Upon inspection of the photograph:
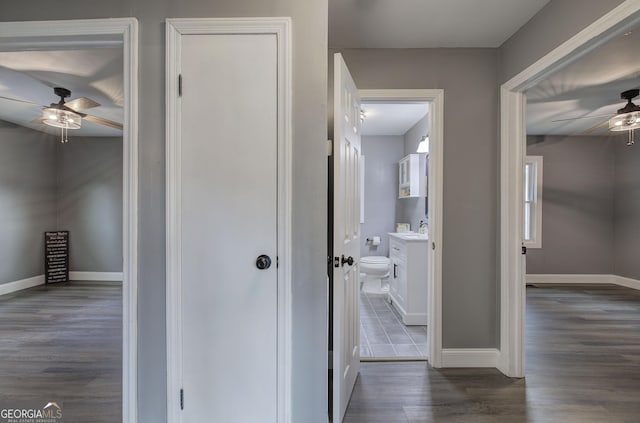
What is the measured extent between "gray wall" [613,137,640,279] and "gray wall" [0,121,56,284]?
372 inches

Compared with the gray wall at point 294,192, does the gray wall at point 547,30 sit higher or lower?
higher

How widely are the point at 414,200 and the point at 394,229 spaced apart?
0.83 meters

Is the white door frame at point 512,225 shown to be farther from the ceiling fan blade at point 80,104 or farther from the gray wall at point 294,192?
the ceiling fan blade at point 80,104

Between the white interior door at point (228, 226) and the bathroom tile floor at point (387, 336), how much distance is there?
1355mm

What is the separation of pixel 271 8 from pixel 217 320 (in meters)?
1.57

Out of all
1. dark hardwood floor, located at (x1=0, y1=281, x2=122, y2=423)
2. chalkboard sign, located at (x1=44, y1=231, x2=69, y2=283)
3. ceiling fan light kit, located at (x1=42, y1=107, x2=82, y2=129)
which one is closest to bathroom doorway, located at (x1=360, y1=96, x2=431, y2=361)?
dark hardwood floor, located at (x1=0, y1=281, x2=122, y2=423)

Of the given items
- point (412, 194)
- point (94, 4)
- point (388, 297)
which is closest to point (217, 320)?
point (94, 4)

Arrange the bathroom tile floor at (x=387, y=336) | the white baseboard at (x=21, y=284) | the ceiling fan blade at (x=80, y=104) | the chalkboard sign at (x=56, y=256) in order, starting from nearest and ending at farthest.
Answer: the bathroom tile floor at (x=387, y=336) < the ceiling fan blade at (x=80, y=104) < the white baseboard at (x=21, y=284) < the chalkboard sign at (x=56, y=256)

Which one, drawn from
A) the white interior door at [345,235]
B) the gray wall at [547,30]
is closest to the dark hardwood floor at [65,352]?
the white interior door at [345,235]

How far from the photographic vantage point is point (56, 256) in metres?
4.61

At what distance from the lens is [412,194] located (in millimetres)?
4195

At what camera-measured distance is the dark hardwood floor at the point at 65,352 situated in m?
1.87

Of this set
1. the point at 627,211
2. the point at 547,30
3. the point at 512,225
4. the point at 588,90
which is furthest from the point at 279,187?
the point at 627,211

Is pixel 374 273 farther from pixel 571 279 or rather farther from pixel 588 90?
pixel 571 279
